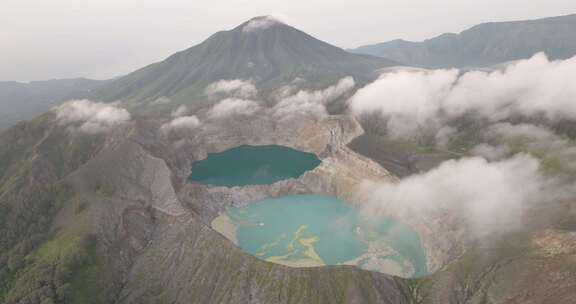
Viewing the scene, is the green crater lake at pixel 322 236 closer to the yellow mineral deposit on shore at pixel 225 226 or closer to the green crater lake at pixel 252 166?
the yellow mineral deposit on shore at pixel 225 226

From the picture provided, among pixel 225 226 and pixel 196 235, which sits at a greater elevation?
pixel 196 235

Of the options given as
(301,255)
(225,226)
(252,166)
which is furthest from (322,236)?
(252,166)

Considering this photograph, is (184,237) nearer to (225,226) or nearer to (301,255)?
(225,226)

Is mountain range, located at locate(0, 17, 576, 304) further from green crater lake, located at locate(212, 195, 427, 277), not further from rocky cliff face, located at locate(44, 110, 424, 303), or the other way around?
green crater lake, located at locate(212, 195, 427, 277)

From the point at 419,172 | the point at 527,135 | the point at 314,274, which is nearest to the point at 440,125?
the point at 527,135

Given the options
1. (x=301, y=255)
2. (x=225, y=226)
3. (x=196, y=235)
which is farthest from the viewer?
(x=225, y=226)

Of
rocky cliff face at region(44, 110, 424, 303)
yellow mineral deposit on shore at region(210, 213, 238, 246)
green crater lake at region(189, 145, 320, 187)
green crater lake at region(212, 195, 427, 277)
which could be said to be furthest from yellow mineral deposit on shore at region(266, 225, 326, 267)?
green crater lake at region(189, 145, 320, 187)

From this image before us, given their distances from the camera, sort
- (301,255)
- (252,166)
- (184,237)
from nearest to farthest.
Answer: (184,237) < (301,255) < (252,166)
